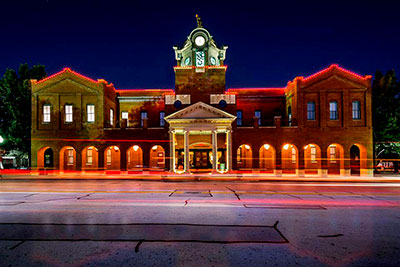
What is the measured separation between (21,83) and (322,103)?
34.3 metres

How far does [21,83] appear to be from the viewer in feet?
93.6

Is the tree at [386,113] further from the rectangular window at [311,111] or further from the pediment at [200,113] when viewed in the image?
the pediment at [200,113]

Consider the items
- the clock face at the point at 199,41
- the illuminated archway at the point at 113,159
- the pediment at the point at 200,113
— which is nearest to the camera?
the pediment at the point at 200,113

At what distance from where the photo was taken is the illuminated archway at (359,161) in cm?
2505

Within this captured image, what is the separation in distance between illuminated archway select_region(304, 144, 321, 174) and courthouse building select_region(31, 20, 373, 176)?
11 centimetres

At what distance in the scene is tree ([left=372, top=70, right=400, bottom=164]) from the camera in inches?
1037

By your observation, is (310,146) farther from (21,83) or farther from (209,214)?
(21,83)

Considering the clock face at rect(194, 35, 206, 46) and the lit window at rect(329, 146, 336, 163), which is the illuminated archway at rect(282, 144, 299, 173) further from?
the clock face at rect(194, 35, 206, 46)

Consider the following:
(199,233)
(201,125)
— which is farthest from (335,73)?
(199,233)

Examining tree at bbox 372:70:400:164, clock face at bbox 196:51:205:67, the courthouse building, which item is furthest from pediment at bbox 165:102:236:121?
tree at bbox 372:70:400:164

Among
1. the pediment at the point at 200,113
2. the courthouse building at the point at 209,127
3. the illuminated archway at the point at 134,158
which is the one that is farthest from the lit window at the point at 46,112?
the pediment at the point at 200,113

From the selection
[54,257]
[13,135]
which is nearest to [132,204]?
[54,257]

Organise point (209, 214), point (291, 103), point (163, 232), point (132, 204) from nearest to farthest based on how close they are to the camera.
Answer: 1. point (163, 232)
2. point (209, 214)
3. point (132, 204)
4. point (291, 103)

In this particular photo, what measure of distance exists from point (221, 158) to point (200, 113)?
7182mm
